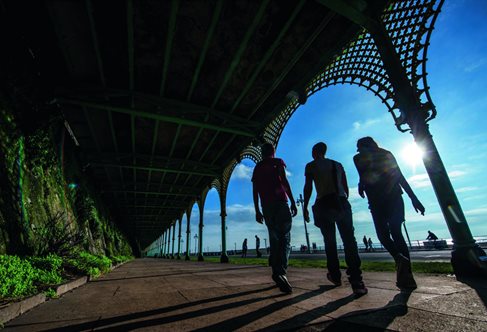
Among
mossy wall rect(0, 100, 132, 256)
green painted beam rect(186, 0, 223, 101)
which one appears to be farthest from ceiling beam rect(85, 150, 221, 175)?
green painted beam rect(186, 0, 223, 101)

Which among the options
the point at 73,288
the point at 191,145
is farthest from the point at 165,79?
the point at 73,288

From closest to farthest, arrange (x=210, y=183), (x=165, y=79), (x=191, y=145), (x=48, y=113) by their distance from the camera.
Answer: (x=48, y=113) → (x=165, y=79) → (x=191, y=145) → (x=210, y=183)

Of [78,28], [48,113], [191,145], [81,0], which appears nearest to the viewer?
[81,0]

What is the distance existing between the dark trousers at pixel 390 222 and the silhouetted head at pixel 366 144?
29.5 inches

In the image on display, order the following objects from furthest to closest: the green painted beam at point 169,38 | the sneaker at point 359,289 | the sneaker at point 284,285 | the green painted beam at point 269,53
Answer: the green painted beam at point 269,53 < the green painted beam at point 169,38 < the sneaker at point 284,285 < the sneaker at point 359,289

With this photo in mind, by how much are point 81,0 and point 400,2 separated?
6915mm

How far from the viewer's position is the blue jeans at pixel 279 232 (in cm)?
281

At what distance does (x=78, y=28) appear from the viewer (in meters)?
5.29

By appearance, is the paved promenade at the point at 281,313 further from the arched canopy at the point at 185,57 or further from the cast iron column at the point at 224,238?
the cast iron column at the point at 224,238

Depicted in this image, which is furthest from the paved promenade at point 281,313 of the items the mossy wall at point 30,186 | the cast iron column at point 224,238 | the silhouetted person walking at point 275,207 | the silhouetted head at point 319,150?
the cast iron column at point 224,238

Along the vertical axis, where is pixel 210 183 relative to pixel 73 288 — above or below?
above

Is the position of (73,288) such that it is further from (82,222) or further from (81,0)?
(82,222)

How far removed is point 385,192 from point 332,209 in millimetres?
760

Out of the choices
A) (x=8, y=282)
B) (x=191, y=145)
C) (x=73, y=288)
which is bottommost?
(x=73, y=288)
